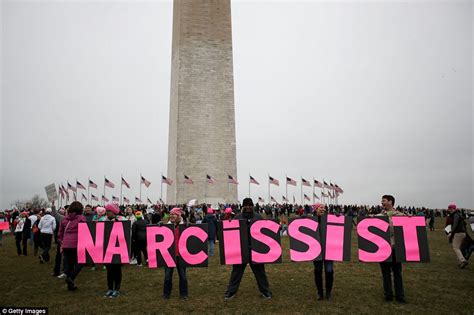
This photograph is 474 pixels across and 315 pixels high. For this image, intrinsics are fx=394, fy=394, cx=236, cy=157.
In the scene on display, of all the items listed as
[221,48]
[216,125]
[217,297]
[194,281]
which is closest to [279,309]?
[217,297]

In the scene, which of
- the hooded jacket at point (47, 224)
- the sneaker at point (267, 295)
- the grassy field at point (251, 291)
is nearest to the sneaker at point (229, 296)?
the grassy field at point (251, 291)

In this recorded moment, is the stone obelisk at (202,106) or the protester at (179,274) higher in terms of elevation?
the stone obelisk at (202,106)

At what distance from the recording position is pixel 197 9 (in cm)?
3938

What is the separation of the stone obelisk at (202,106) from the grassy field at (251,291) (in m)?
26.3

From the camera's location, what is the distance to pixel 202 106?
38.8 meters

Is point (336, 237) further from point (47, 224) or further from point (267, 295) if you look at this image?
point (47, 224)

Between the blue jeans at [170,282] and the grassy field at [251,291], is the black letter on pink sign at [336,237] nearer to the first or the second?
the grassy field at [251,291]

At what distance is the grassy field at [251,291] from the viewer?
6.80 m

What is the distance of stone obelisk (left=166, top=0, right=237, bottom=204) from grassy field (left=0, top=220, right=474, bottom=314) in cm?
2627

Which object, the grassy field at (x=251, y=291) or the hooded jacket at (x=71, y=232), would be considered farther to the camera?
the hooded jacket at (x=71, y=232)

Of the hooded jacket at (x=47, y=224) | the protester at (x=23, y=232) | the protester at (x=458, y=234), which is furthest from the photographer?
the protester at (x=23, y=232)

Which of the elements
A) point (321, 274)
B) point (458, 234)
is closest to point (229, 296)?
point (321, 274)

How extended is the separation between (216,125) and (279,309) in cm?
3287

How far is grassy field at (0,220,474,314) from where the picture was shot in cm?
680
